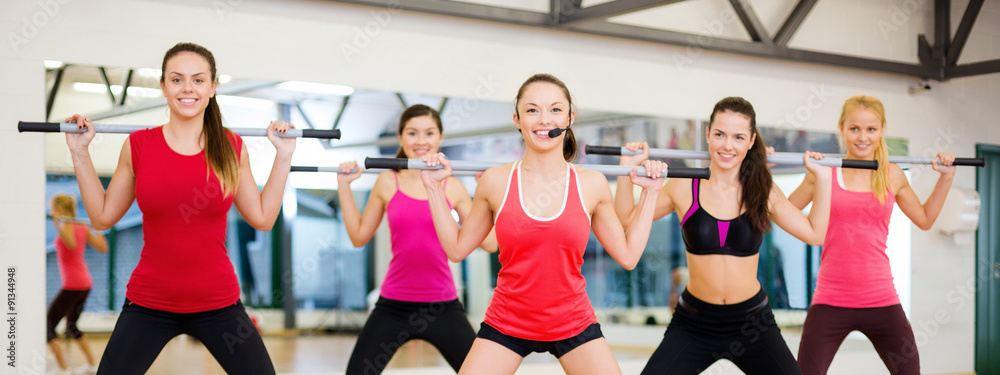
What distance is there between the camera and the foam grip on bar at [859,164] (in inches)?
137

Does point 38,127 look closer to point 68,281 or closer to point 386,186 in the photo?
point 386,186

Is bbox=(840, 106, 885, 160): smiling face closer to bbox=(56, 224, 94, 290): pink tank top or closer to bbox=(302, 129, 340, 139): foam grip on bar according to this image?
bbox=(302, 129, 340, 139): foam grip on bar

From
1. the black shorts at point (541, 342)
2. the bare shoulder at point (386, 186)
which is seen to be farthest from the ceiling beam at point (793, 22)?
the black shorts at point (541, 342)

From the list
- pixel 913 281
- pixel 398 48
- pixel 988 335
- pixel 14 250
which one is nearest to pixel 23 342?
pixel 14 250

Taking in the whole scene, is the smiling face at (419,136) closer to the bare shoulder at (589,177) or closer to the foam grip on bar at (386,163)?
the foam grip on bar at (386,163)

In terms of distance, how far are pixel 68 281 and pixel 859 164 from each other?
157 inches

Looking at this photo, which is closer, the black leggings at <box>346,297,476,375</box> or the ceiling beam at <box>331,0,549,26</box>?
the black leggings at <box>346,297,476,375</box>

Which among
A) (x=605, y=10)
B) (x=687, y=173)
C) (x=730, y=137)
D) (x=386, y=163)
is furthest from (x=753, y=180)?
(x=605, y=10)

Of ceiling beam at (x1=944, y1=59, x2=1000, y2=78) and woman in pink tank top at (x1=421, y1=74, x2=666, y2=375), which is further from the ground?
ceiling beam at (x1=944, y1=59, x2=1000, y2=78)

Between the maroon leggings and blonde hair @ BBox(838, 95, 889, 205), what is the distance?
1.72 feet

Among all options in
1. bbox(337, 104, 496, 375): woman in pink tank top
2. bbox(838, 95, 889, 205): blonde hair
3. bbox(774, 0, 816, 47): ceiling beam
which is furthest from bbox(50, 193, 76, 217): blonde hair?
bbox(774, 0, 816, 47): ceiling beam

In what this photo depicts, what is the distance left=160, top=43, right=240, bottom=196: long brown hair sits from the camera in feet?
8.77

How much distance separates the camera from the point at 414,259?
11.9ft

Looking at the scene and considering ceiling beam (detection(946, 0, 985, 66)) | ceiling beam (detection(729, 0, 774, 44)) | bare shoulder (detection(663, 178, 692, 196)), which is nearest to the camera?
bare shoulder (detection(663, 178, 692, 196))
